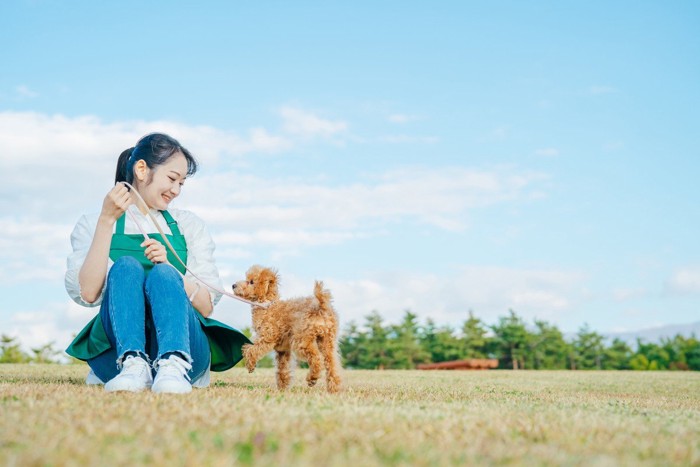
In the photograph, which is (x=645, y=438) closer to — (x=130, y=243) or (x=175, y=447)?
(x=175, y=447)

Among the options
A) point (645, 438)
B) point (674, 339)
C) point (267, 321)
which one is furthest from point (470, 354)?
point (645, 438)

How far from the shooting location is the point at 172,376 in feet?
13.7

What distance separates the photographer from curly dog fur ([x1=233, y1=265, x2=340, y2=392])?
4957 millimetres

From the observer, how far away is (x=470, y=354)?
1853 cm

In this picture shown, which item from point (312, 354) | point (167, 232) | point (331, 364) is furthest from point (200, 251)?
point (331, 364)

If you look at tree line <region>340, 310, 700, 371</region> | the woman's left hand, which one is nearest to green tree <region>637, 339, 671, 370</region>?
tree line <region>340, 310, 700, 371</region>

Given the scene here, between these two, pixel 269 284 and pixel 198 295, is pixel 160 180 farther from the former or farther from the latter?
pixel 269 284

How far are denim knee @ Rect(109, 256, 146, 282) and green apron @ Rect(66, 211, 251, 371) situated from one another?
503 millimetres

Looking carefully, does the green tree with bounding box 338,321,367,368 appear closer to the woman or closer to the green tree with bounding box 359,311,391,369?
the green tree with bounding box 359,311,391,369

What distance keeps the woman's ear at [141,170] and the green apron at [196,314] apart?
0.34 metres

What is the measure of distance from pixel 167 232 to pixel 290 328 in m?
1.25

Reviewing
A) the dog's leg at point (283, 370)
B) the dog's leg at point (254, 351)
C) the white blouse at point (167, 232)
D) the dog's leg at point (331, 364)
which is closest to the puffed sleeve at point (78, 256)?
the white blouse at point (167, 232)

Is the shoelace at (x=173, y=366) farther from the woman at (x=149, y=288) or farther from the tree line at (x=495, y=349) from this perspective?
the tree line at (x=495, y=349)

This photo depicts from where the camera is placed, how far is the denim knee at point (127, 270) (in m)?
4.48
